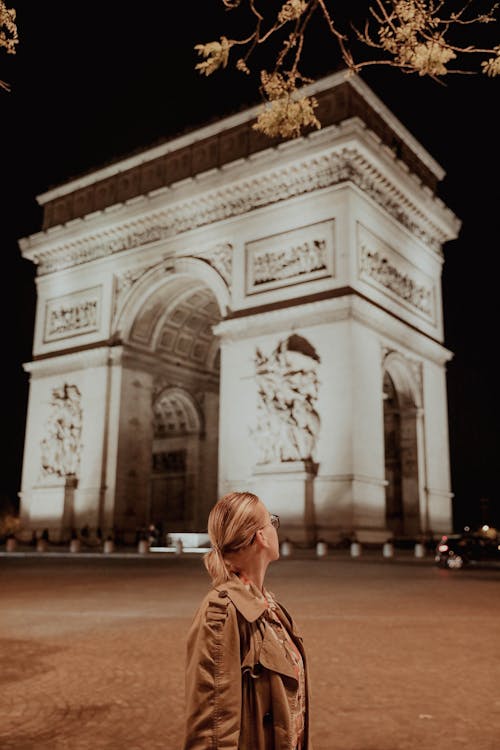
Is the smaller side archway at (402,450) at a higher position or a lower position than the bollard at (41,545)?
higher

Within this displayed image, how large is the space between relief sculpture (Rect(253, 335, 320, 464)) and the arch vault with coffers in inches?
2.4

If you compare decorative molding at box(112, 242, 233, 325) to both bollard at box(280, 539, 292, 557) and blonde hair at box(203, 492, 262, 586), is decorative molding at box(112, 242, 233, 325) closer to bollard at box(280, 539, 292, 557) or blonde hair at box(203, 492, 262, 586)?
bollard at box(280, 539, 292, 557)

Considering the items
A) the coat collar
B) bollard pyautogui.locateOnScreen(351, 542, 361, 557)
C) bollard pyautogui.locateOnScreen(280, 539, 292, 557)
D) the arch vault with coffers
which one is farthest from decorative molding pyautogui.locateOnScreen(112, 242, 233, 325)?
the coat collar

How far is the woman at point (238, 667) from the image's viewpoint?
1.91 meters

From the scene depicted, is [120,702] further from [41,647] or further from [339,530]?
[339,530]

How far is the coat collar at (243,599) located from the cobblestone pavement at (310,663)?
1865mm

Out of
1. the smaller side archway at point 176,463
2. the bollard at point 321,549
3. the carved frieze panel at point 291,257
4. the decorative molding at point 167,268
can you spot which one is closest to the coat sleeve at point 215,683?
the bollard at point 321,549

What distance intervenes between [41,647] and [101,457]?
22028 mm

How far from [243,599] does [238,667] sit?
18cm

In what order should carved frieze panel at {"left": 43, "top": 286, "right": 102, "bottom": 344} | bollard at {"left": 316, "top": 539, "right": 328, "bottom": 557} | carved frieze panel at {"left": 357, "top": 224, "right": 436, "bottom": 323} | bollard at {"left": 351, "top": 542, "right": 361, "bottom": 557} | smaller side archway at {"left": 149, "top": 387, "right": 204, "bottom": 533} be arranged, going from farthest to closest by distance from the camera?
smaller side archway at {"left": 149, "top": 387, "right": 204, "bottom": 533} < carved frieze panel at {"left": 43, "top": 286, "right": 102, "bottom": 344} < carved frieze panel at {"left": 357, "top": 224, "right": 436, "bottom": 323} < bollard at {"left": 316, "top": 539, "right": 328, "bottom": 557} < bollard at {"left": 351, "top": 542, "right": 361, "bottom": 557}

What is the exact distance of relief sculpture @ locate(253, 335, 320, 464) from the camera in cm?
2222

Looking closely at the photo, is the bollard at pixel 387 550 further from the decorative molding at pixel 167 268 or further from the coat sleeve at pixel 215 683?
the coat sleeve at pixel 215 683

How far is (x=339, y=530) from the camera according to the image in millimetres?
20969

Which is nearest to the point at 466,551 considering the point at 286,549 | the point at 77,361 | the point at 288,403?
the point at 286,549
